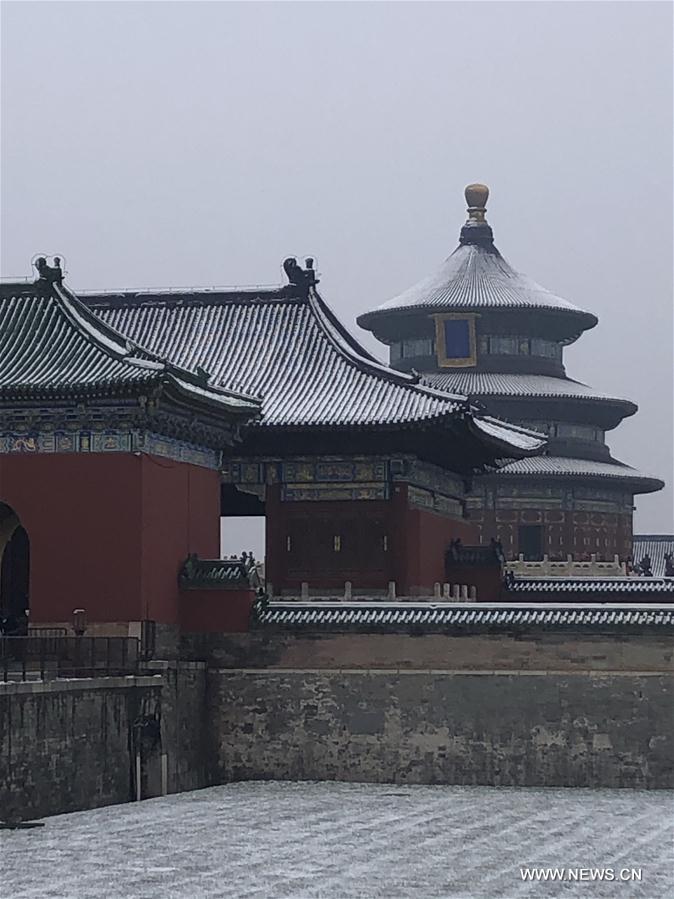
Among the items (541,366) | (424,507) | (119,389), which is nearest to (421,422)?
(424,507)

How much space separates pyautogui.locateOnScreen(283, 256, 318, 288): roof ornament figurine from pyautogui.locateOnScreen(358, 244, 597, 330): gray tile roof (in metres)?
16.1

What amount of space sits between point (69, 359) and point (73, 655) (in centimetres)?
551

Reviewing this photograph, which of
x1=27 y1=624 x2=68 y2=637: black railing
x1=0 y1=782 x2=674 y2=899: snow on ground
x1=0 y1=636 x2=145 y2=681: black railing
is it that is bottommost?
x1=0 y1=782 x2=674 y2=899: snow on ground

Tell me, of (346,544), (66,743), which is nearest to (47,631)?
(66,743)

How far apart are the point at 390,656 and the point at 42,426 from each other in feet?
21.8

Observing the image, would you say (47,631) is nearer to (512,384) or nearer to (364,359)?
(364,359)

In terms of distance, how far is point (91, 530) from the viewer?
30.5 meters

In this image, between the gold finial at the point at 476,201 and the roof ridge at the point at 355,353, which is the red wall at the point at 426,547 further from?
the gold finial at the point at 476,201

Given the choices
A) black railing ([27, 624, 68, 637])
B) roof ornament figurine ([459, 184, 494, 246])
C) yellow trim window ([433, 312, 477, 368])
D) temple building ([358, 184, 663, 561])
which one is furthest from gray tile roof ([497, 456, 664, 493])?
black railing ([27, 624, 68, 637])

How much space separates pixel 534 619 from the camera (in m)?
30.8

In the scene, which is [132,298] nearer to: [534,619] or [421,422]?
[421,422]

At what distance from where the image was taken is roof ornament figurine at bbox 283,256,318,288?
41.6 m

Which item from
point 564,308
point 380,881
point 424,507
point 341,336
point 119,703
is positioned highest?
point 564,308

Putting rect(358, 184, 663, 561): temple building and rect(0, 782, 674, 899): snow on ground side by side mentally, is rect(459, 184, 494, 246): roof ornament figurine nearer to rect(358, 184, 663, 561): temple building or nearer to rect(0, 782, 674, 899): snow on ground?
rect(358, 184, 663, 561): temple building
